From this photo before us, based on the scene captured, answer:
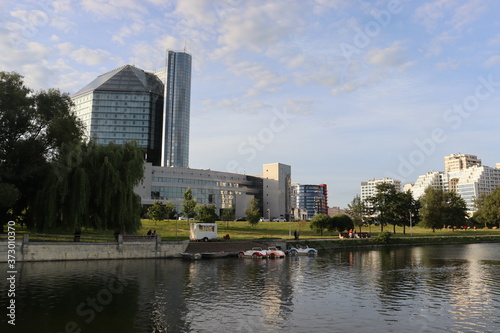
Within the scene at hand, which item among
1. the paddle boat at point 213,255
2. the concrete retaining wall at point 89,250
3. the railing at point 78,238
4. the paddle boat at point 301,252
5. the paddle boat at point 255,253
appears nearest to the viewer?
the concrete retaining wall at point 89,250

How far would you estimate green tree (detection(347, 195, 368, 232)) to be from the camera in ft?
301

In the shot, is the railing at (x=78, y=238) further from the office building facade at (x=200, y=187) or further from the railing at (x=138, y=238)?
the office building facade at (x=200, y=187)

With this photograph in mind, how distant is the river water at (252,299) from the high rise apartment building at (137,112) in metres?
139

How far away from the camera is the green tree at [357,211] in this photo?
91887 millimetres

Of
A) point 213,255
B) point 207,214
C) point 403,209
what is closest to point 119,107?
point 207,214

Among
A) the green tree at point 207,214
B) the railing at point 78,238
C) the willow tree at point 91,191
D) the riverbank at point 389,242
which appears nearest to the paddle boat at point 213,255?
the railing at point 78,238

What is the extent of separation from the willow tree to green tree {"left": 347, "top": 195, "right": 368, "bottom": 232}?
5911 cm

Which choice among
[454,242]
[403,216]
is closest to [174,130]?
[403,216]

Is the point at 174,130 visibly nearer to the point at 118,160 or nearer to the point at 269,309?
the point at 118,160

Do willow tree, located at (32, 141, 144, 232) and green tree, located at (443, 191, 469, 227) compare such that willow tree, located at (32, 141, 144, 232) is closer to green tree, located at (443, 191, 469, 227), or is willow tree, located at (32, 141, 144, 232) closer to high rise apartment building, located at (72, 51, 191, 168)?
green tree, located at (443, 191, 469, 227)

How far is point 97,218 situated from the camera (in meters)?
45.2

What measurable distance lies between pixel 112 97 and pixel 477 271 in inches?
6328

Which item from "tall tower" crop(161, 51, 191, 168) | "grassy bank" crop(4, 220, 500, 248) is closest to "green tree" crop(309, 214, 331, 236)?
"grassy bank" crop(4, 220, 500, 248)

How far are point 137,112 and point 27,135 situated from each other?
12983 centimetres
